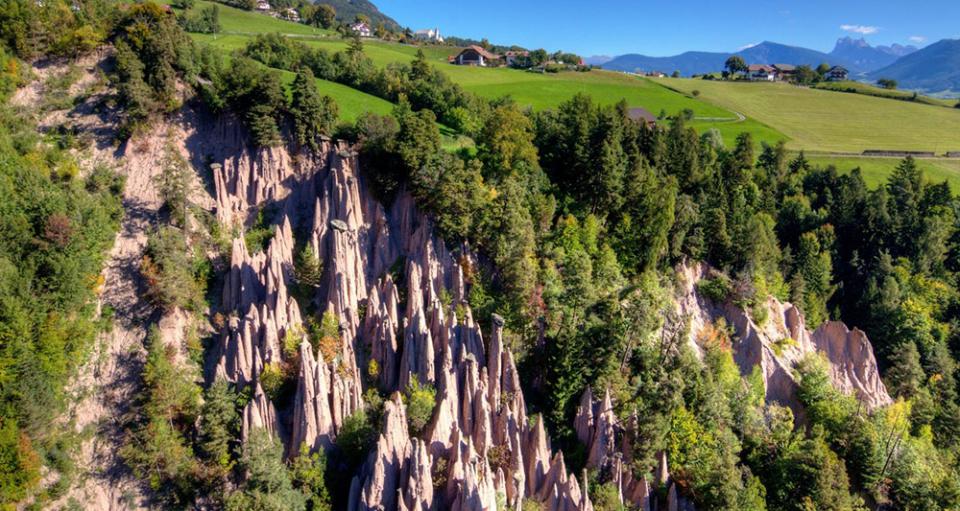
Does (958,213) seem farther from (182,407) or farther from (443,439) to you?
(182,407)

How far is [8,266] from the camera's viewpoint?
102 feet

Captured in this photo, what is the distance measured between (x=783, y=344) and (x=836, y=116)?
89890mm

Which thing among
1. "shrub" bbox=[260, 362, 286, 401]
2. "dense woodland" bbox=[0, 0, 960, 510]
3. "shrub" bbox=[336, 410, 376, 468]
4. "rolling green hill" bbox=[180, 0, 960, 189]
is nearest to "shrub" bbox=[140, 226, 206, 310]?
"dense woodland" bbox=[0, 0, 960, 510]

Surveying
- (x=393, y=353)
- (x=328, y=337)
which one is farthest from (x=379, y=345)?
(x=328, y=337)

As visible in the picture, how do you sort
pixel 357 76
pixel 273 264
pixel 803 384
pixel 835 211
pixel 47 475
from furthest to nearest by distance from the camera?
pixel 835 211
pixel 357 76
pixel 803 384
pixel 273 264
pixel 47 475

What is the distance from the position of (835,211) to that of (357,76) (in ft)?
193

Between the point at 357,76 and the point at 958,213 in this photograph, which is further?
the point at 958,213

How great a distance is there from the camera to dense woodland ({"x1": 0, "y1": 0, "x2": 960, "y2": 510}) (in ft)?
101

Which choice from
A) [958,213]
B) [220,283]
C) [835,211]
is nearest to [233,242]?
[220,283]

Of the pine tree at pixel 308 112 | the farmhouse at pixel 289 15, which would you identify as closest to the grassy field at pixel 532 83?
the farmhouse at pixel 289 15

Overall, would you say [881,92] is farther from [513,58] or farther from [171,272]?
[171,272]

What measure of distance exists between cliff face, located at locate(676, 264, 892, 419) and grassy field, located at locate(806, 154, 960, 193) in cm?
3924

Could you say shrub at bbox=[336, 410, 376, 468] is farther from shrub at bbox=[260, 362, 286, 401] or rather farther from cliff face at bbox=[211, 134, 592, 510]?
shrub at bbox=[260, 362, 286, 401]

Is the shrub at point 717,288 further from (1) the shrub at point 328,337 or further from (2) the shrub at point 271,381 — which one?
(2) the shrub at point 271,381
